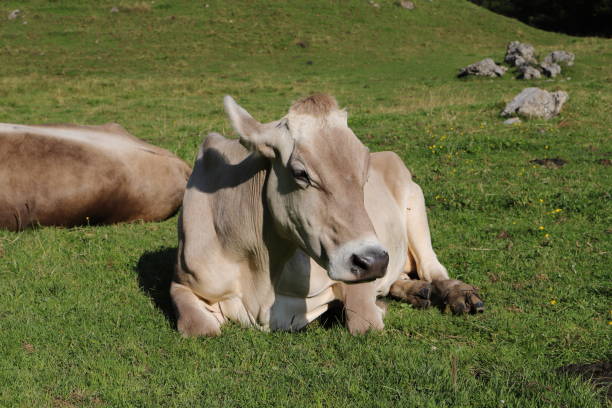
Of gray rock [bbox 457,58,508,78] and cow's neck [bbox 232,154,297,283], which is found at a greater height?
cow's neck [bbox 232,154,297,283]

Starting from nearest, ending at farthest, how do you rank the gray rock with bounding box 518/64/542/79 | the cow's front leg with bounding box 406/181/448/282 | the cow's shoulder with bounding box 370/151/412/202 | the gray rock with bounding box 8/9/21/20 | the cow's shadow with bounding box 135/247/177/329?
the cow's shadow with bounding box 135/247/177/329, the cow's front leg with bounding box 406/181/448/282, the cow's shoulder with bounding box 370/151/412/202, the gray rock with bounding box 518/64/542/79, the gray rock with bounding box 8/9/21/20

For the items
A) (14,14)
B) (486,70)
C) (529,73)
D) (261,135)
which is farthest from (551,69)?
(14,14)

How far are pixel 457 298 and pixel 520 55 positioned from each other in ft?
75.1

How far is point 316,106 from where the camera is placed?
4160 mm

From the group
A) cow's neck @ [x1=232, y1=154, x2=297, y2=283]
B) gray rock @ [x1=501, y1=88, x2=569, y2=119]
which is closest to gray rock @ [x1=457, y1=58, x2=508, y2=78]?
gray rock @ [x1=501, y1=88, x2=569, y2=119]

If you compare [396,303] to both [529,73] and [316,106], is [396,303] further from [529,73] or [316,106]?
[529,73]

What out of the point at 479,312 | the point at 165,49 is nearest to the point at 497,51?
the point at 165,49

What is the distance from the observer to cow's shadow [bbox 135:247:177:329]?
5406mm

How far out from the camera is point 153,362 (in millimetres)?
4258

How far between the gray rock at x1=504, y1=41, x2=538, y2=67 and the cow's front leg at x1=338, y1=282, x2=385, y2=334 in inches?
877

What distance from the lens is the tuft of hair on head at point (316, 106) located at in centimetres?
414

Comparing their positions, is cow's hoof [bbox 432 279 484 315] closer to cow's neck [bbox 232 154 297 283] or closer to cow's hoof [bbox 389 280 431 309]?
cow's hoof [bbox 389 280 431 309]

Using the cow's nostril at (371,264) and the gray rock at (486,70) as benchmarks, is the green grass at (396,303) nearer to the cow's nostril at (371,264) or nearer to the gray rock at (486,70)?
the cow's nostril at (371,264)

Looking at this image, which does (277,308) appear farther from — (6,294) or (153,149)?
(153,149)
